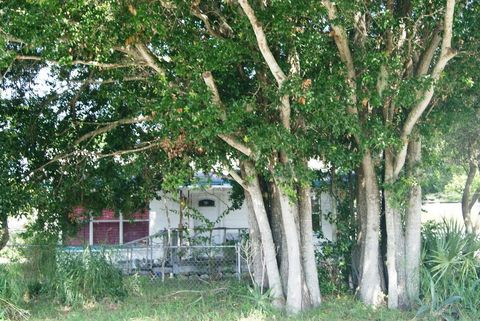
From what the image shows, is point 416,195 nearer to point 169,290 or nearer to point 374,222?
point 374,222

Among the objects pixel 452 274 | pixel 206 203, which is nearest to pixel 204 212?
pixel 206 203

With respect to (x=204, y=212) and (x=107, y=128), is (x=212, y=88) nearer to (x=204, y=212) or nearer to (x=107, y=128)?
(x=107, y=128)

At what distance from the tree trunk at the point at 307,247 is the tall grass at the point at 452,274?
1.94m

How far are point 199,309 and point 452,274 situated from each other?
4.56m

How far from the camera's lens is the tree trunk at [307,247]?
10.1 m

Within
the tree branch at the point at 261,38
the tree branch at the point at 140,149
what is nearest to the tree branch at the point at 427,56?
Answer: the tree branch at the point at 261,38

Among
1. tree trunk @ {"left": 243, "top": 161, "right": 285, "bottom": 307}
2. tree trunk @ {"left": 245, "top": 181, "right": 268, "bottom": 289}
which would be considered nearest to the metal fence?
tree trunk @ {"left": 245, "top": 181, "right": 268, "bottom": 289}

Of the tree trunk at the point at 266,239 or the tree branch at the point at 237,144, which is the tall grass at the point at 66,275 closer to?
the tree trunk at the point at 266,239

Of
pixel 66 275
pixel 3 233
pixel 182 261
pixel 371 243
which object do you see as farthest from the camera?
pixel 182 261

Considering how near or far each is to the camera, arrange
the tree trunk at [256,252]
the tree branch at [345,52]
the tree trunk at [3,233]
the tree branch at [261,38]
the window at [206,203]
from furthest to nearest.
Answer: the window at [206,203] < the tree trunk at [3,233] < the tree trunk at [256,252] < the tree branch at [345,52] < the tree branch at [261,38]

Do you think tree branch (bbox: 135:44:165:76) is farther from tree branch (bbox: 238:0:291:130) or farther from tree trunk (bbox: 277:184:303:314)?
tree trunk (bbox: 277:184:303:314)

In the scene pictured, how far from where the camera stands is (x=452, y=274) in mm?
9375

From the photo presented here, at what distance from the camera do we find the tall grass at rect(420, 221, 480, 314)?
9.07 metres

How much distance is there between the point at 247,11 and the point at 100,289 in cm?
612
